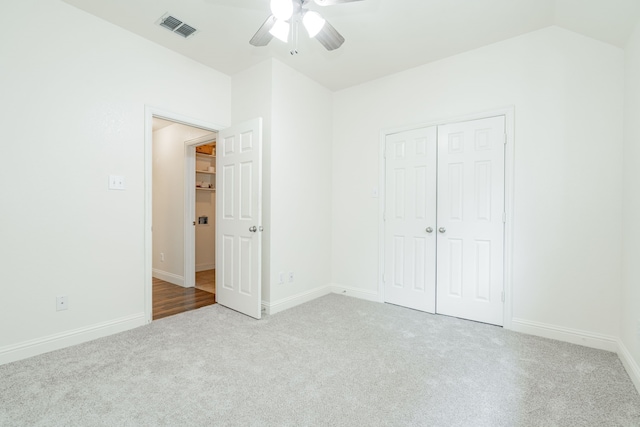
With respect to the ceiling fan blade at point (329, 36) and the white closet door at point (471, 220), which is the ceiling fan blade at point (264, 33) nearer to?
the ceiling fan blade at point (329, 36)

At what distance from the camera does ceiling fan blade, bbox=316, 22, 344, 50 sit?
79.4 inches

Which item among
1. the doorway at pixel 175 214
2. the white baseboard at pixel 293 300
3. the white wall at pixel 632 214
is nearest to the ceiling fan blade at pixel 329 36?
the white wall at pixel 632 214

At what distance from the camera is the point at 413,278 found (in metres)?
3.42

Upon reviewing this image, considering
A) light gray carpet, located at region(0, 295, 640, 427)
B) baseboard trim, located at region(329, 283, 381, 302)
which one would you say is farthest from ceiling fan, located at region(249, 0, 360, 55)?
baseboard trim, located at region(329, 283, 381, 302)

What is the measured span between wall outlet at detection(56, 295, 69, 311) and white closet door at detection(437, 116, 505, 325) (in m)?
3.53

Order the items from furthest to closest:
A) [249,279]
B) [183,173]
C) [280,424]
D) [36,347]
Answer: [183,173], [249,279], [36,347], [280,424]

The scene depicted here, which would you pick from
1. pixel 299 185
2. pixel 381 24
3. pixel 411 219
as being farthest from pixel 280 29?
pixel 411 219

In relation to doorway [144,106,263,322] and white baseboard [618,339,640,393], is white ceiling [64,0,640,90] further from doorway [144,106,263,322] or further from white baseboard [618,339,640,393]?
white baseboard [618,339,640,393]

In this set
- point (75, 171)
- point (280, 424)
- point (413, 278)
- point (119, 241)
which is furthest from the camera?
point (413, 278)

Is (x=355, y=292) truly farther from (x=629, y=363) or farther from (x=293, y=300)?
(x=629, y=363)

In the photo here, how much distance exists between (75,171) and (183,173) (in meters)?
1.93

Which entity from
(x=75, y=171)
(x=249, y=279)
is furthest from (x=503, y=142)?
(x=75, y=171)

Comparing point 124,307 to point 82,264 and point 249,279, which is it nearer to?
point 82,264

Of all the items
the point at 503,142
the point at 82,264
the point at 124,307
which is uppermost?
the point at 503,142
